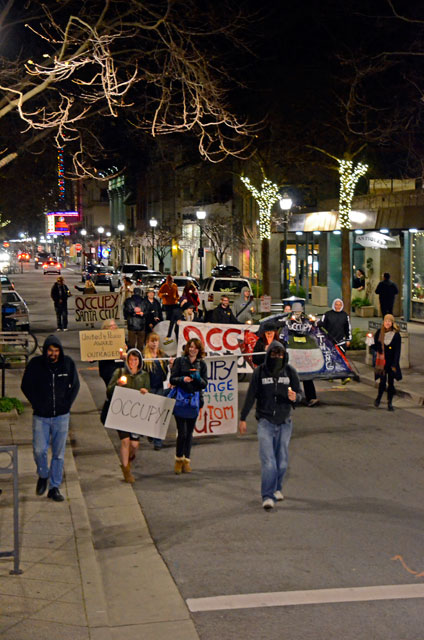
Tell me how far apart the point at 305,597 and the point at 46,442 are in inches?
153

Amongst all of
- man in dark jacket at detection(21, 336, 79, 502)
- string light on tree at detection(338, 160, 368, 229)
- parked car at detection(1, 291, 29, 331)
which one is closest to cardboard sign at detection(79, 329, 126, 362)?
man in dark jacket at detection(21, 336, 79, 502)

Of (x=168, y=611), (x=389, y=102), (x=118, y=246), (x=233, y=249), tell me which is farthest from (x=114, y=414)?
(x=118, y=246)

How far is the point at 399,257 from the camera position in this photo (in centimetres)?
3578

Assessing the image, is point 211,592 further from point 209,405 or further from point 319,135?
point 319,135

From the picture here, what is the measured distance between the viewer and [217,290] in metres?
35.0

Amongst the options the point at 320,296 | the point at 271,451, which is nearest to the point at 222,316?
the point at 271,451

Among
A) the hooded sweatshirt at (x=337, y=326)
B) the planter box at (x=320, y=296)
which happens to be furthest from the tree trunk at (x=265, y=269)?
the hooded sweatshirt at (x=337, y=326)

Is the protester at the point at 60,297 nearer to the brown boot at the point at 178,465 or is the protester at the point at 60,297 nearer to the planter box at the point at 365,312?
the planter box at the point at 365,312

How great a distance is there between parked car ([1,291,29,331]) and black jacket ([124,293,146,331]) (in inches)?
290

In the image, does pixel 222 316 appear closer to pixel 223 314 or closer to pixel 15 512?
pixel 223 314

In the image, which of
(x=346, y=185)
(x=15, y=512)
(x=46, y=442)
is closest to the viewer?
(x=15, y=512)

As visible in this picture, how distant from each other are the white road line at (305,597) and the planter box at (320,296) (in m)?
34.6

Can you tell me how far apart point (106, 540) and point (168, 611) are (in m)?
2.10

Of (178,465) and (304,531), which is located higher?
(178,465)
